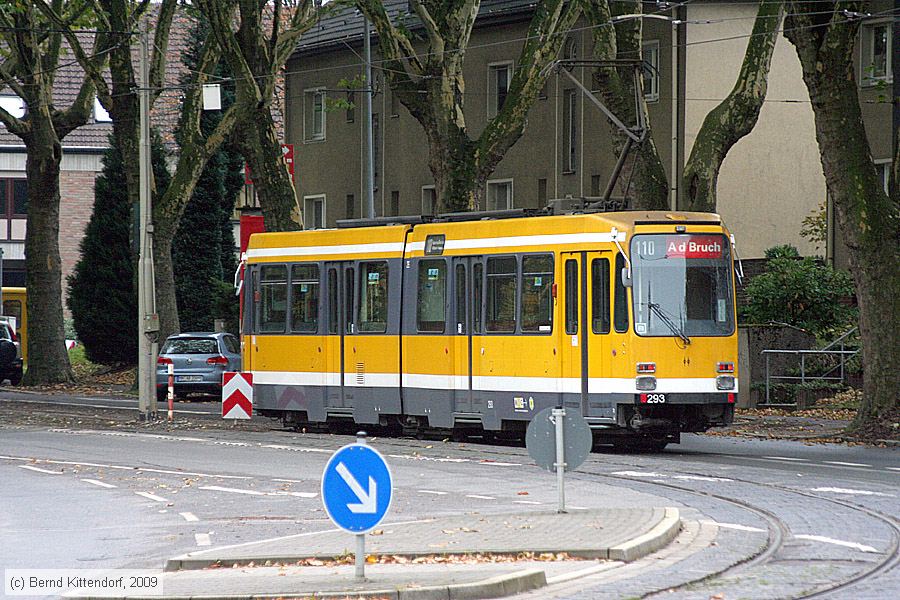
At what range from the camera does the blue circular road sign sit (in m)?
9.98

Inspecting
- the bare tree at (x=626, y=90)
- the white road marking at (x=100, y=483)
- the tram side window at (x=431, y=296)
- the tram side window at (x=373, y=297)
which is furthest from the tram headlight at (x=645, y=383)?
the white road marking at (x=100, y=483)

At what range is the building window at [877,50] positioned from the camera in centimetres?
4072

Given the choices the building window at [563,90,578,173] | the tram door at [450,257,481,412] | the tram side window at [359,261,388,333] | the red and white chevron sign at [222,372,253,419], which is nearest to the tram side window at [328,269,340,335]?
the tram side window at [359,261,388,333]

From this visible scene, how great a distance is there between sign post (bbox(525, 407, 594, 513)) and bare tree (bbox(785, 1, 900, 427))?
11480mm

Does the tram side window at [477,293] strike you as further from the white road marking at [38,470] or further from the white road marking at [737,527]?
the white road marking at [737,527]

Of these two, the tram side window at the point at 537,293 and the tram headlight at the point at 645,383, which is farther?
the tram side window at the point at 537,293

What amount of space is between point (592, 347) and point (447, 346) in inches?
120

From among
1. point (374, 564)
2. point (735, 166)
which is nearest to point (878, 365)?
point (374, 564)

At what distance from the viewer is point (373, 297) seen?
2605 centimetres

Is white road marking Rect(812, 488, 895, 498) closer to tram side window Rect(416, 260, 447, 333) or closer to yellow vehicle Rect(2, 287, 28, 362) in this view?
tram side window Rect(416, 260, 447, 333)

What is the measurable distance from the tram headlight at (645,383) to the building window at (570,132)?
24534mm

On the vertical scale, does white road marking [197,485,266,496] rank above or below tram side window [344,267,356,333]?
below

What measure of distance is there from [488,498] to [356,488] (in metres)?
6.76

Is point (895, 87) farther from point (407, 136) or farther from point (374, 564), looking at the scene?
point (374, 564)
